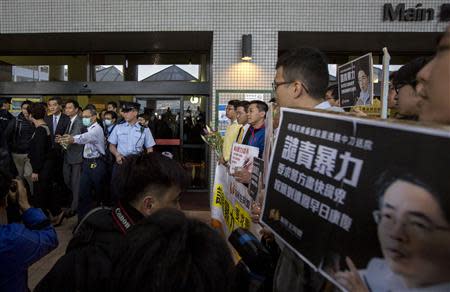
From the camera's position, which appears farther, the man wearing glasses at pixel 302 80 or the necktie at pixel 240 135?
the necktie at pixel 240 135

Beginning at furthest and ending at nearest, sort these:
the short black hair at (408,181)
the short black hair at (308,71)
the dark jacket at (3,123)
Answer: the dark jacket at (3,123) → the short black hair at (308,71) → the short black hair at (408,181)

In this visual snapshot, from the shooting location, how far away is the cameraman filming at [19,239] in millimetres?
1895

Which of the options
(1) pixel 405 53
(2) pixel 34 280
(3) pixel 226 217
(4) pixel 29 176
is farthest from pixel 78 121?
(1) pixel 405 53

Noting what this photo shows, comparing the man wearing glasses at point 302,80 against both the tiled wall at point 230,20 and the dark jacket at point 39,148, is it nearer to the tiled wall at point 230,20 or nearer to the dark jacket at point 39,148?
the dark jacket at point 39,148

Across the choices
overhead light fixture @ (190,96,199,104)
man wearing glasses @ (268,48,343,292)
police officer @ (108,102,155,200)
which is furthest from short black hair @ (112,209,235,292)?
overhead light fixture @ (190,96,199,104)

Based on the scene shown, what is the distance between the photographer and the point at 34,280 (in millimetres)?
4324

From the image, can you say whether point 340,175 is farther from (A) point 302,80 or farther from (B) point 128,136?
(B) point 128,136

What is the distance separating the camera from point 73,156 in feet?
20.3

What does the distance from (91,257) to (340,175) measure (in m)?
0.83

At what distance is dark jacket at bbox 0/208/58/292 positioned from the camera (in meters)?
1.89

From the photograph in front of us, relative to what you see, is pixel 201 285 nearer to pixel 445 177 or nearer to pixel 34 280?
pixel 445 177

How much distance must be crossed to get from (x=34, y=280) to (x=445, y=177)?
4513mm

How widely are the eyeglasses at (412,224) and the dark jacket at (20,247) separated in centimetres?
167

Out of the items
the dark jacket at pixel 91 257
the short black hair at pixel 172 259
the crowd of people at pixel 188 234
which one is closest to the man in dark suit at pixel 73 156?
the crowd of people at pixel 188 234
